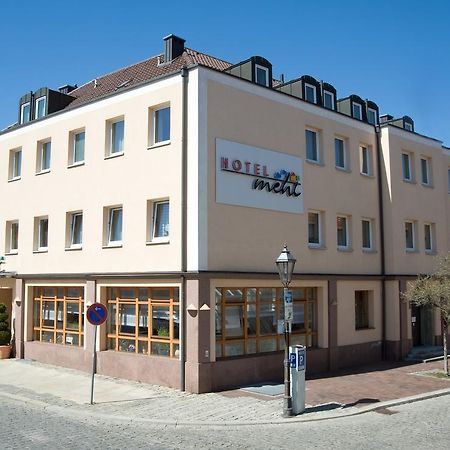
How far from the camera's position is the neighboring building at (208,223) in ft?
52.0

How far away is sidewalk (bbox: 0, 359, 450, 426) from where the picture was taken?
12632 millimetres

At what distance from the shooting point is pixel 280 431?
11.4 meters

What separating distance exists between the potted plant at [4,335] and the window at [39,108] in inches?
296

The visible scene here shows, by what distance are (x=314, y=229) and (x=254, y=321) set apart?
420 centimetres

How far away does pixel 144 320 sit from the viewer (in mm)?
17062

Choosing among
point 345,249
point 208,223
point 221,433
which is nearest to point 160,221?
point 208,223

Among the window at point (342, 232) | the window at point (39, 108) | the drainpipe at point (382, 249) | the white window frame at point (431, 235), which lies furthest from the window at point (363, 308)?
the window at point (39, 108)

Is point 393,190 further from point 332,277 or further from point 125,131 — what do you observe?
point 125,131

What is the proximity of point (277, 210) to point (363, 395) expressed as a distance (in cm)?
599

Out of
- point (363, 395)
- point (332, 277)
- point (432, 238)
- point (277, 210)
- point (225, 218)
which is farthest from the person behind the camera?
point (432, 238)

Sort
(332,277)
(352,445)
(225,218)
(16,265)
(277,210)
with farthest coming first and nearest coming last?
1. (16,265)
2. (332,277)
3. (277,210)
4. (225,218)
5. (352,445)

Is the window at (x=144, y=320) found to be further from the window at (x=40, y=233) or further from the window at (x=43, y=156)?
the window at (x=43, y=156)

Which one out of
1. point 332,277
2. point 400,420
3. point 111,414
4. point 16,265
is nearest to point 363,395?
point 400,420

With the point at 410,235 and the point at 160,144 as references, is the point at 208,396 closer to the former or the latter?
the point at 160,144
